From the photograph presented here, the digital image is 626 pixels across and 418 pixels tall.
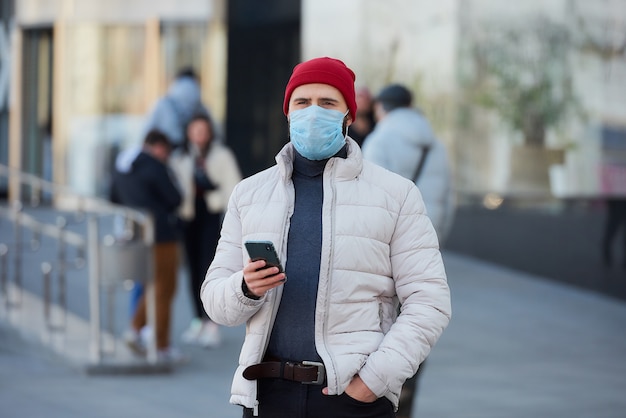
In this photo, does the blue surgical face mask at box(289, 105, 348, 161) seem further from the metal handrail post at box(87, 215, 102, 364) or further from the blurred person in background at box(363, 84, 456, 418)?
the metal handrail post at box(87, 215, 102, 364)

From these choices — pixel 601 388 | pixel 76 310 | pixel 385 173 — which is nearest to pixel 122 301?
pixel 76 310

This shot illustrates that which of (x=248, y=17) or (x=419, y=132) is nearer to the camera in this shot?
(x=419, y=132)

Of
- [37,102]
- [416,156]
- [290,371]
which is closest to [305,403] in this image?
[290,371]

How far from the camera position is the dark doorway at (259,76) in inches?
707

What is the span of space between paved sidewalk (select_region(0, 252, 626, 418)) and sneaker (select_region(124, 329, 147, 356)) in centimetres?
36

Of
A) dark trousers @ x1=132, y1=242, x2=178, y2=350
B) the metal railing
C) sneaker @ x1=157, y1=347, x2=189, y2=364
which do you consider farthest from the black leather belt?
dark trousers @ x1=132, y1=242, x2=178, y2=350

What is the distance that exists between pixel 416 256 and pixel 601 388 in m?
5.37

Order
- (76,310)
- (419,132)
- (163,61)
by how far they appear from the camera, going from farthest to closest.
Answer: (163,61)
(76,310)
(419,132)

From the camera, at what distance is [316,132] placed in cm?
353

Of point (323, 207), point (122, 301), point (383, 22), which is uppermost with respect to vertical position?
point (383, 22)

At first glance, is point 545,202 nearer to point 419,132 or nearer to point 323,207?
point 419,132

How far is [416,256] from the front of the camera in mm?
3557

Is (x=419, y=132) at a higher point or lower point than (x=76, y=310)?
higher

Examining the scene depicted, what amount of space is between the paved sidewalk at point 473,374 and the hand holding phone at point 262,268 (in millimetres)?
4383
